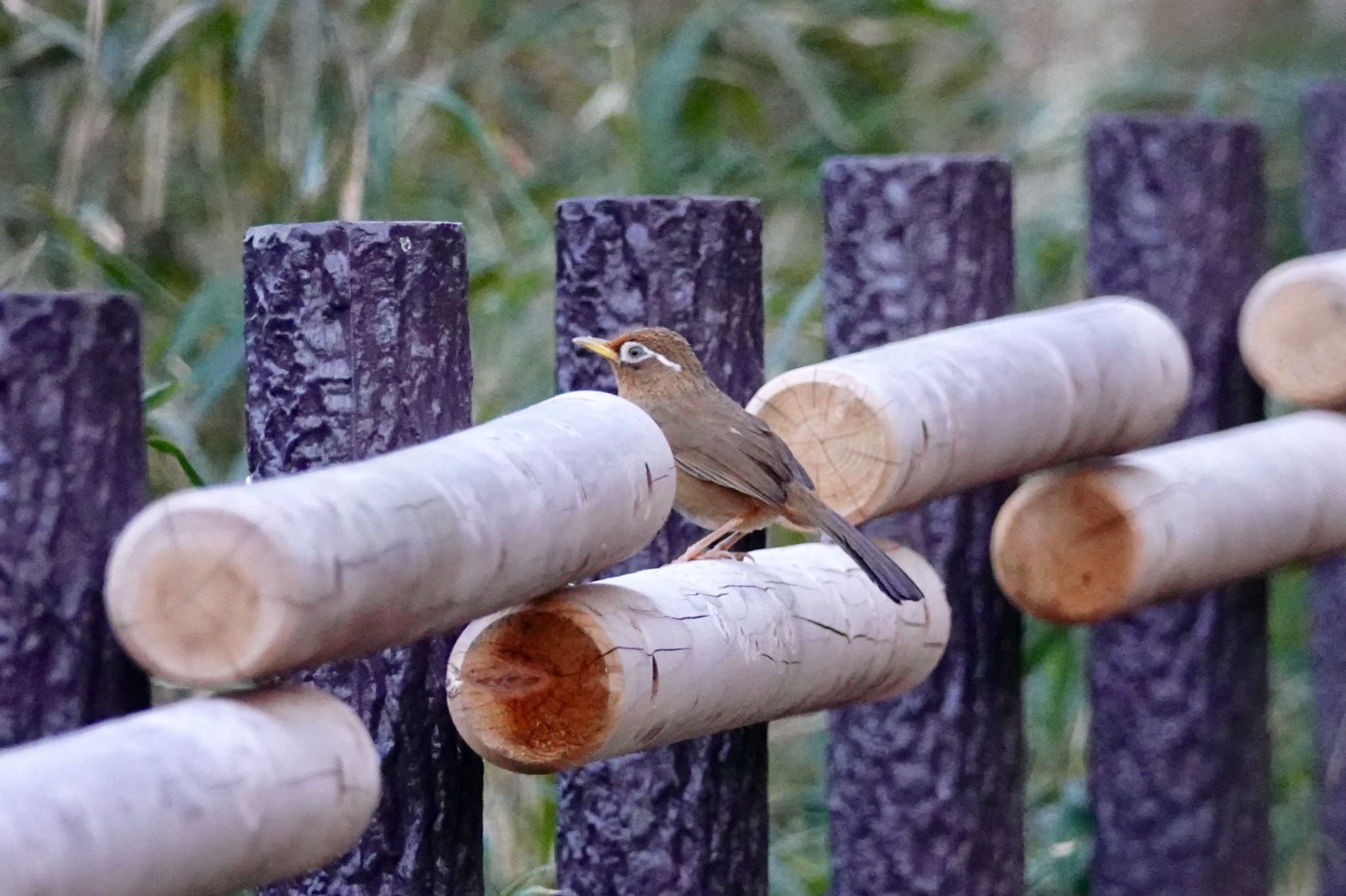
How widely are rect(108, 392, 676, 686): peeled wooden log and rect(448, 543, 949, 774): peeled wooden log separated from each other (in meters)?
0.19

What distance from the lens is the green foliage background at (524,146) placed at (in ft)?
15.5

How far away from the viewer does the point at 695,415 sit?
334 cm

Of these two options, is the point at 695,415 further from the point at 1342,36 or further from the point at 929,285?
the point at 1342,36

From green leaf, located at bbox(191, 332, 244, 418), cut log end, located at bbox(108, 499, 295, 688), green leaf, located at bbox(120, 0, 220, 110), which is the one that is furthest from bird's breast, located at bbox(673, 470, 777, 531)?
green leaf, located at bbox(120, 0, 220, 110)

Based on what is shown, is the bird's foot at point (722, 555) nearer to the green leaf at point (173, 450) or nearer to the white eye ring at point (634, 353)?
the white eye ring at point (634, 353)

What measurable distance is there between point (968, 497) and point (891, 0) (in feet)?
8.99

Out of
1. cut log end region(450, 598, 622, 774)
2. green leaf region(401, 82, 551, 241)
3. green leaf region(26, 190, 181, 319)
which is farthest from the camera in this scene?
green leaf region(401, 82, 551, 241)

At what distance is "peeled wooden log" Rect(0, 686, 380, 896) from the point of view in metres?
1.63

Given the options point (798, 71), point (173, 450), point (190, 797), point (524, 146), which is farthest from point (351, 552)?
point (524, 146)

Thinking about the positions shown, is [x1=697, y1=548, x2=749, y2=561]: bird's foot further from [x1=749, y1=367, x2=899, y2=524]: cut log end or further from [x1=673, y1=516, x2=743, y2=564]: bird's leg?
[x1=749, y1=367, x2=899, y2=524]: cut log end

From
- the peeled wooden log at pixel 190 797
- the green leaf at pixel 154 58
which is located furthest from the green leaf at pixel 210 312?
the peeled wooden log at pixel 190 797

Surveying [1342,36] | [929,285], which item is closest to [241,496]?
[929,285]

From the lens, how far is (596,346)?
311 centimetres

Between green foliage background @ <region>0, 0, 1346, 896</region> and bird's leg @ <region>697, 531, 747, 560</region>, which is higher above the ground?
green foliage background @ <region>0, 0, 1346, 896</region>
